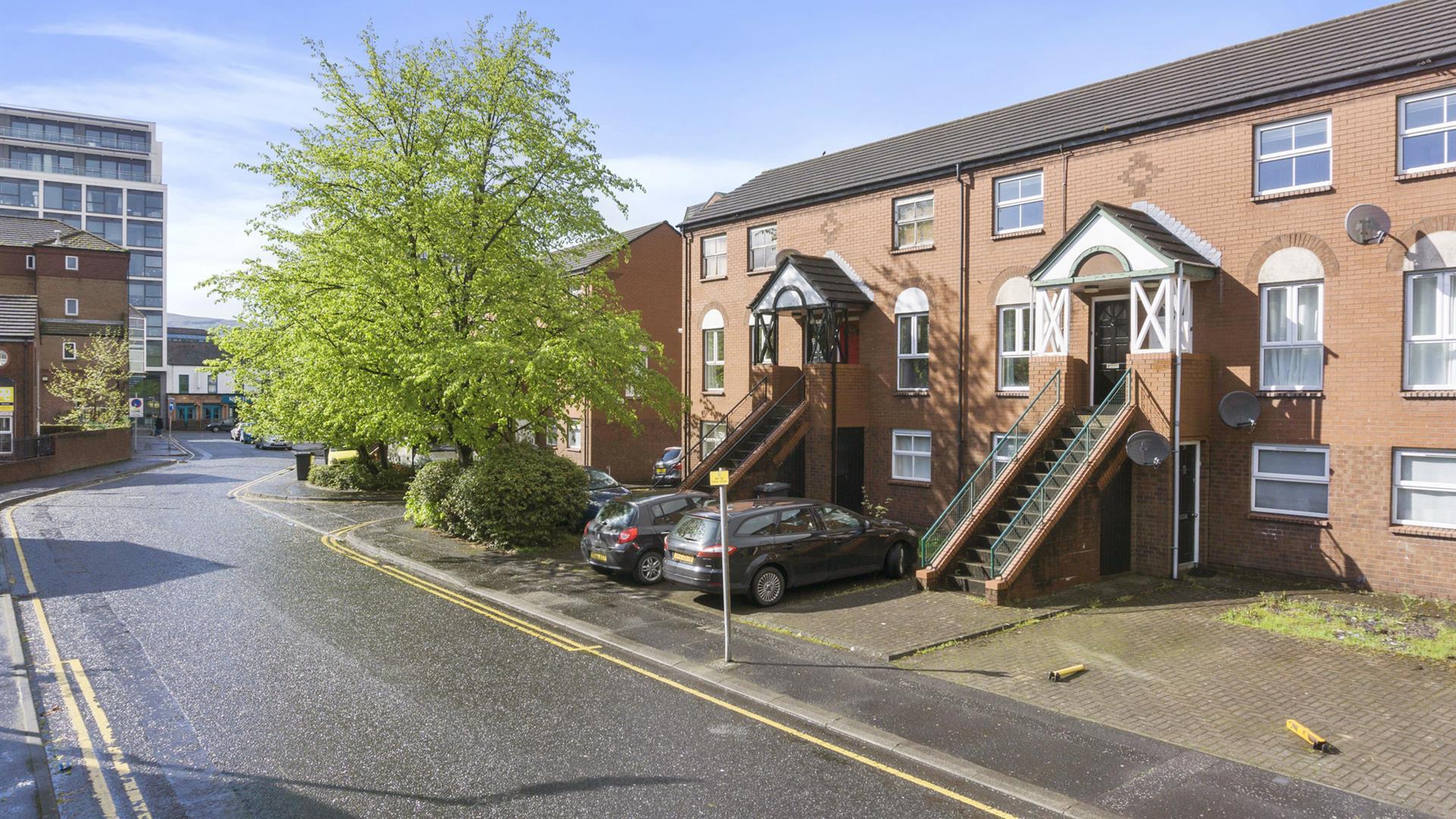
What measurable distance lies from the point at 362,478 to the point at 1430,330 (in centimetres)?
3027

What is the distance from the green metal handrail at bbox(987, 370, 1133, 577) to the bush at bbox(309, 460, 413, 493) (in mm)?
23622

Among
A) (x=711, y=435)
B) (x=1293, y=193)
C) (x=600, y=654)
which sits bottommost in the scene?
(x=600, y=654)

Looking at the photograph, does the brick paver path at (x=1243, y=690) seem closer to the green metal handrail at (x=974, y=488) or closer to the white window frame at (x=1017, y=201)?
the green metal handrail at (x=974, y=488)

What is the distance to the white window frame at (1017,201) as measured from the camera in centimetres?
1750

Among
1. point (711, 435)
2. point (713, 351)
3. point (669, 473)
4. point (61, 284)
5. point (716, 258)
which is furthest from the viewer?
point (61, 284)

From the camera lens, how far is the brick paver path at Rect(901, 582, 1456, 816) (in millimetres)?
7262

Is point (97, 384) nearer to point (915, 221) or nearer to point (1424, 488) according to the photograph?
point (915, 221)

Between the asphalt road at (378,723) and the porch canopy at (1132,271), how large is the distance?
34.3ft

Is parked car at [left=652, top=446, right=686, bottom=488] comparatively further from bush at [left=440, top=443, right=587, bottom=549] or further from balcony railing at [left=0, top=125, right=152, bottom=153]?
balcony railing at [left=0, top=125, right=152, bottom=153]

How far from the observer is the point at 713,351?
24.8m

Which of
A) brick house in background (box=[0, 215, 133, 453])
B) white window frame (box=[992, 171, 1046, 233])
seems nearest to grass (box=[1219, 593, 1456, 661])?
white window frame (box=[992, 171, 1046, 233])

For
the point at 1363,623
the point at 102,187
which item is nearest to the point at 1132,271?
the point at 1363,623

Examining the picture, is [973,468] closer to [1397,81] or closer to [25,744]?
[1397,81]

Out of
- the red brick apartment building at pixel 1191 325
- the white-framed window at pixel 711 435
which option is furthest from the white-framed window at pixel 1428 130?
the white-framed window at pixel 711 435
